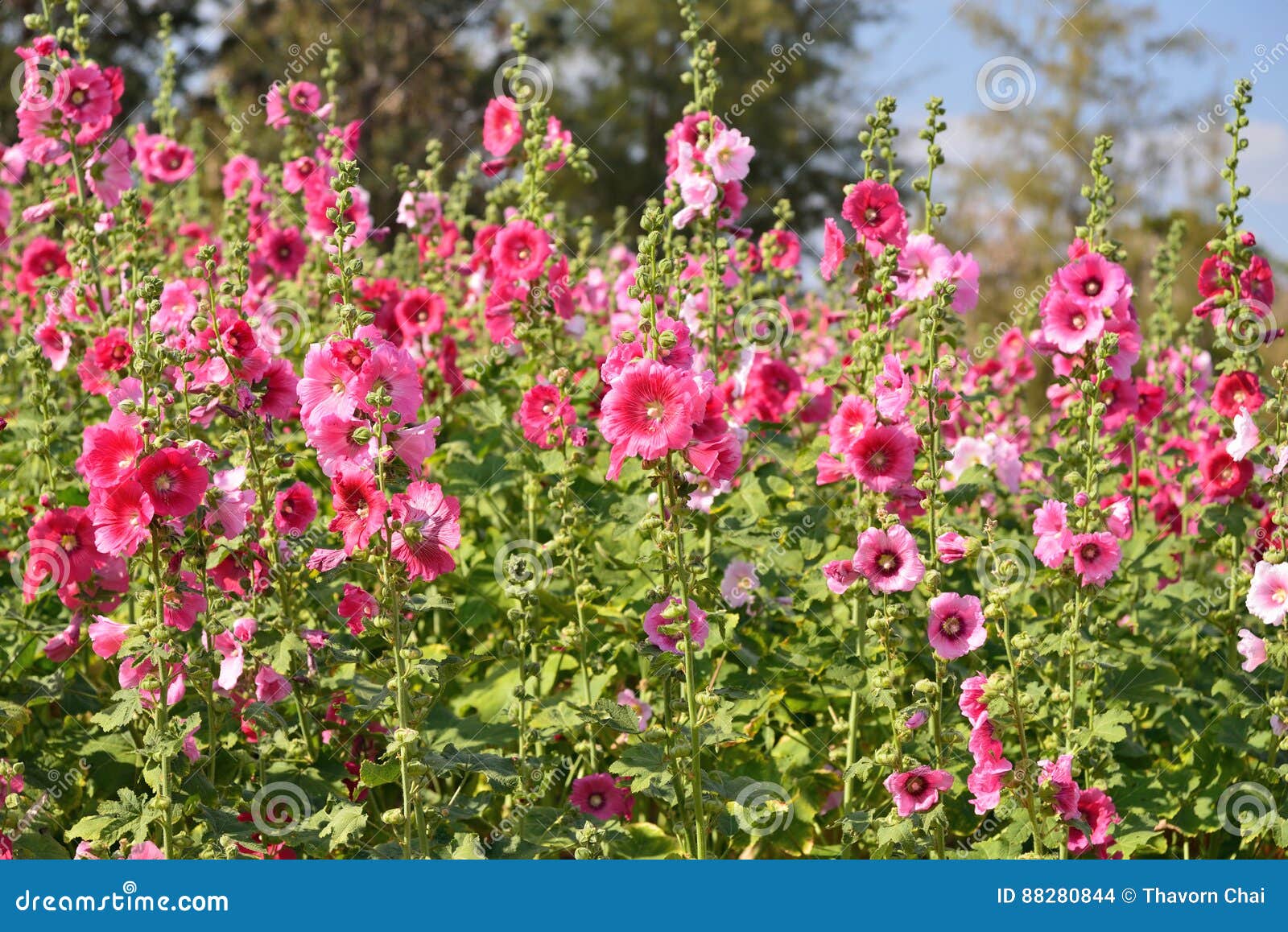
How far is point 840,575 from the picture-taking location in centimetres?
304

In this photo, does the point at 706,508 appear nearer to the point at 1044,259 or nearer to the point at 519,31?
the point at 519,31

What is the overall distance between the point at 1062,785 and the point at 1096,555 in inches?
24.5

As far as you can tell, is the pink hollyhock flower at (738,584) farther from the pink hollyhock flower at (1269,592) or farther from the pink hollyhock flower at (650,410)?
the pink hollyhock flower at (1269,592)

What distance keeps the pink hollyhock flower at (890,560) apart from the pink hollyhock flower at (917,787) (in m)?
0.40

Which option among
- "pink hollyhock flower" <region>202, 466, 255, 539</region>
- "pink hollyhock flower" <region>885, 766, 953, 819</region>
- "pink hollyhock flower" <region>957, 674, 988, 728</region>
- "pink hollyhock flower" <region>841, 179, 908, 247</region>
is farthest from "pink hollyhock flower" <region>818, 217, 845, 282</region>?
"pink hollyhock flower" <region>202, 466, 255, 539</region>

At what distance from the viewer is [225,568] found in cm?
348

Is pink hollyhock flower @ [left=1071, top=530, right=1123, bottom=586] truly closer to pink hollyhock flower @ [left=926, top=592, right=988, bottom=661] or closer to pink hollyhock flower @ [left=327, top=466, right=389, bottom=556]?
pink hollyhock flower @ [left=926, top=592, right=988, bottom=661]

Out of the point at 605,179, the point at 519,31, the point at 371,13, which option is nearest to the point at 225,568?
the point at 519,31

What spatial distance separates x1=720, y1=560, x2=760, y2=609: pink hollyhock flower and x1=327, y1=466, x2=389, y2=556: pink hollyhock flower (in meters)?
1.30

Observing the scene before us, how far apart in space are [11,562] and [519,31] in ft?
7.62

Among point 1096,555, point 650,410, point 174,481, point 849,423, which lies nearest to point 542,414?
point 849,423

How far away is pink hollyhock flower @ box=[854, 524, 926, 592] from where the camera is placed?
2.93 meters

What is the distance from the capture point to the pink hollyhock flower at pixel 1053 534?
10.5ft

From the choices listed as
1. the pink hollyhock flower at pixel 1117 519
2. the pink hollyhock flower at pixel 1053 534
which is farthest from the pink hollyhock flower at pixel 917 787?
the pink hollyhock flower at pixel 1117 519
